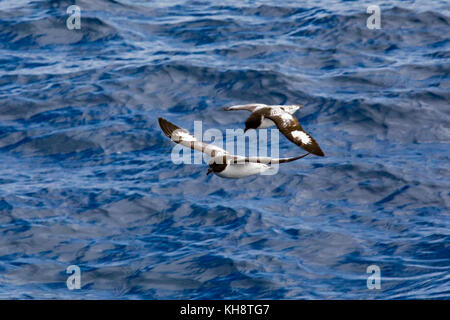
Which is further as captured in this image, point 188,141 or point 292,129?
point 188,141

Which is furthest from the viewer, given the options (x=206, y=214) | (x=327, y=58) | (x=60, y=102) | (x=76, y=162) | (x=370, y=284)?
(x=327, y=58)

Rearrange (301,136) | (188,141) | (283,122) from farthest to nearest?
(188,141) < (283,122) < (301,136)

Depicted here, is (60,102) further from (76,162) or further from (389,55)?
(389,55)

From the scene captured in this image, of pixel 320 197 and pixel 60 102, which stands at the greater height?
pixel 60 102

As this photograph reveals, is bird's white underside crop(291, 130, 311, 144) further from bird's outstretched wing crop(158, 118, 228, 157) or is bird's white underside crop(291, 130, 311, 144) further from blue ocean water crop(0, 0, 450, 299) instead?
blue ocean water crop(0, 0, 450, 299)

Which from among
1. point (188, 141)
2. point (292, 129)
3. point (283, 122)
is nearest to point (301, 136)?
point (292, 129)

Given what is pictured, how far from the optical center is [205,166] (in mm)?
23141

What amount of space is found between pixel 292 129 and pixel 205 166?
24.3 feet

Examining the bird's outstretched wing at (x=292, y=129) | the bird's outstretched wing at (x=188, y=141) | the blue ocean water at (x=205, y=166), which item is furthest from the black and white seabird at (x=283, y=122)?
the blue ocean water at (x=205, y=166)

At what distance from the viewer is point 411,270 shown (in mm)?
19906

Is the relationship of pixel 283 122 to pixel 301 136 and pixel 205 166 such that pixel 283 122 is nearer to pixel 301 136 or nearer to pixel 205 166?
pixel 301 136

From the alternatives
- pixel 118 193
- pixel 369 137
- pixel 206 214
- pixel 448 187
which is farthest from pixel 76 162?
pixel 448 187

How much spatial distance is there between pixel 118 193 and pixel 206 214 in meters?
2.44

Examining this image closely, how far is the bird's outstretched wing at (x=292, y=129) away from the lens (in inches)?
589
